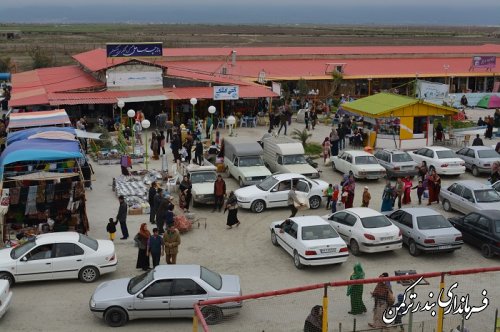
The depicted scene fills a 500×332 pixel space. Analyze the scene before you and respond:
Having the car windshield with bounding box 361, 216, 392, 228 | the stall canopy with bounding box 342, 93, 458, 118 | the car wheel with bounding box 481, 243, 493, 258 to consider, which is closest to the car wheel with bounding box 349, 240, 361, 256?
the car windshield with bounding box 361, 216, 392, 228

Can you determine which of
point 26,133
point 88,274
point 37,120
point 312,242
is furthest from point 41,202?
point 37,120

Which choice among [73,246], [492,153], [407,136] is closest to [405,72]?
[407,136]

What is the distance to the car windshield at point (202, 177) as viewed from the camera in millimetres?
24703

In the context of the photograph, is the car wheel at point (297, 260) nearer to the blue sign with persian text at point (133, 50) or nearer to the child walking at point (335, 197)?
the child walking at point (335, 197)

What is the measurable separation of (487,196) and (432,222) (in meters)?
4.16

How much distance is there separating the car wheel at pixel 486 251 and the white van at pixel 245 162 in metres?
9.31

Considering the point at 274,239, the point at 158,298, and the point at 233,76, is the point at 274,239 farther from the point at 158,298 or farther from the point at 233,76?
the point at 233,76

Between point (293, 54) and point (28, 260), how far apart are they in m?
43.5

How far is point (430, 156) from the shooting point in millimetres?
28375

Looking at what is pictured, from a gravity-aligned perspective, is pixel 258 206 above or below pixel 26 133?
below

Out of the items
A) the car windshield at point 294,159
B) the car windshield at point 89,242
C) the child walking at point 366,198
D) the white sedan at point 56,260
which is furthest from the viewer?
the car windshield at point 294,159

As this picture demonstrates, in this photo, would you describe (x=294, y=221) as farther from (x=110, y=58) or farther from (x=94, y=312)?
(x=110, y=58)

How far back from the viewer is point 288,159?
1067 inches

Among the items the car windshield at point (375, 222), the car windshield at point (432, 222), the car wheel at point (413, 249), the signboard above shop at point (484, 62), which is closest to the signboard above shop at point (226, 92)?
the car windshield at point (375, 222)
